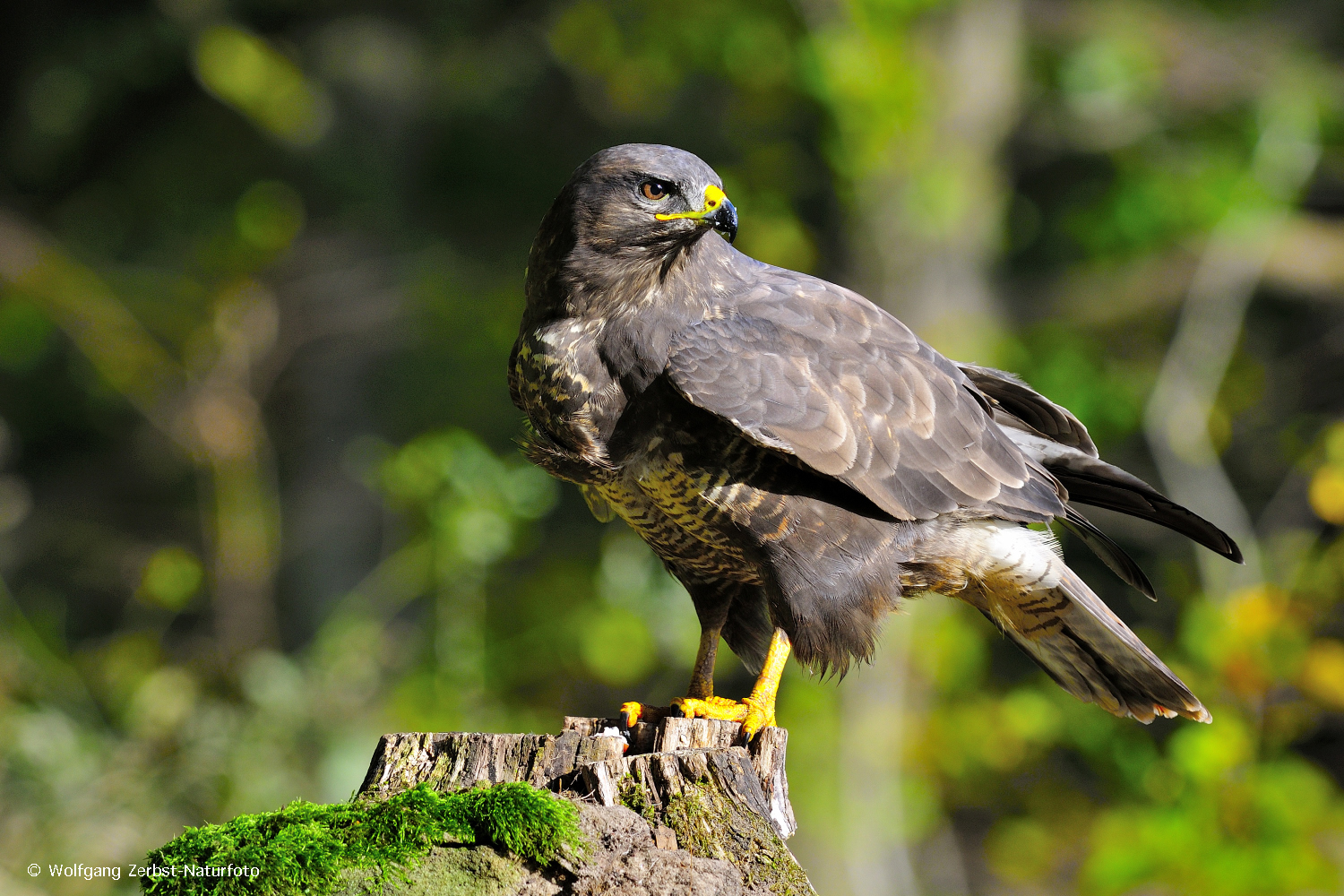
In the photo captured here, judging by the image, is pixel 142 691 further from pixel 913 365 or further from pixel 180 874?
pixel 913 365

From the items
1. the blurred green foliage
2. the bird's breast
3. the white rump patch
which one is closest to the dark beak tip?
the bird's breast

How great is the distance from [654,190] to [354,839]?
1393 mm

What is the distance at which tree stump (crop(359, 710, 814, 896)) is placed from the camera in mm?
1733

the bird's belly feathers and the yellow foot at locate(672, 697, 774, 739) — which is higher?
the bird's belly feathers

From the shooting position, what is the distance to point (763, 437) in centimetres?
225

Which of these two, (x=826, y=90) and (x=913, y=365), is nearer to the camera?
(x=913, y=365)

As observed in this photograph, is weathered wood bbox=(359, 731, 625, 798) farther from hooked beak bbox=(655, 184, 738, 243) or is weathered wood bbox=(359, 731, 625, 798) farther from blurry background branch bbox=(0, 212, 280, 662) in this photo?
blurry background branch bbox=(0, 212, 280, 662)

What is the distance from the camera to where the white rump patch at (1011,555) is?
2650mm

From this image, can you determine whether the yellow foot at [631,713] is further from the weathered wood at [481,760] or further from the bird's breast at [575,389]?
the bird's breast at [575,389]

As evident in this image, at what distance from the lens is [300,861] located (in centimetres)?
164

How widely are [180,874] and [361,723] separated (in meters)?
3.25

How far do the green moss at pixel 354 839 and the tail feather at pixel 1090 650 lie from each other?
5.02 ft

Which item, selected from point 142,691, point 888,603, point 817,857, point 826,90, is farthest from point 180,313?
point 888,603

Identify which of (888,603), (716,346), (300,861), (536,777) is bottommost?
(300,861)
